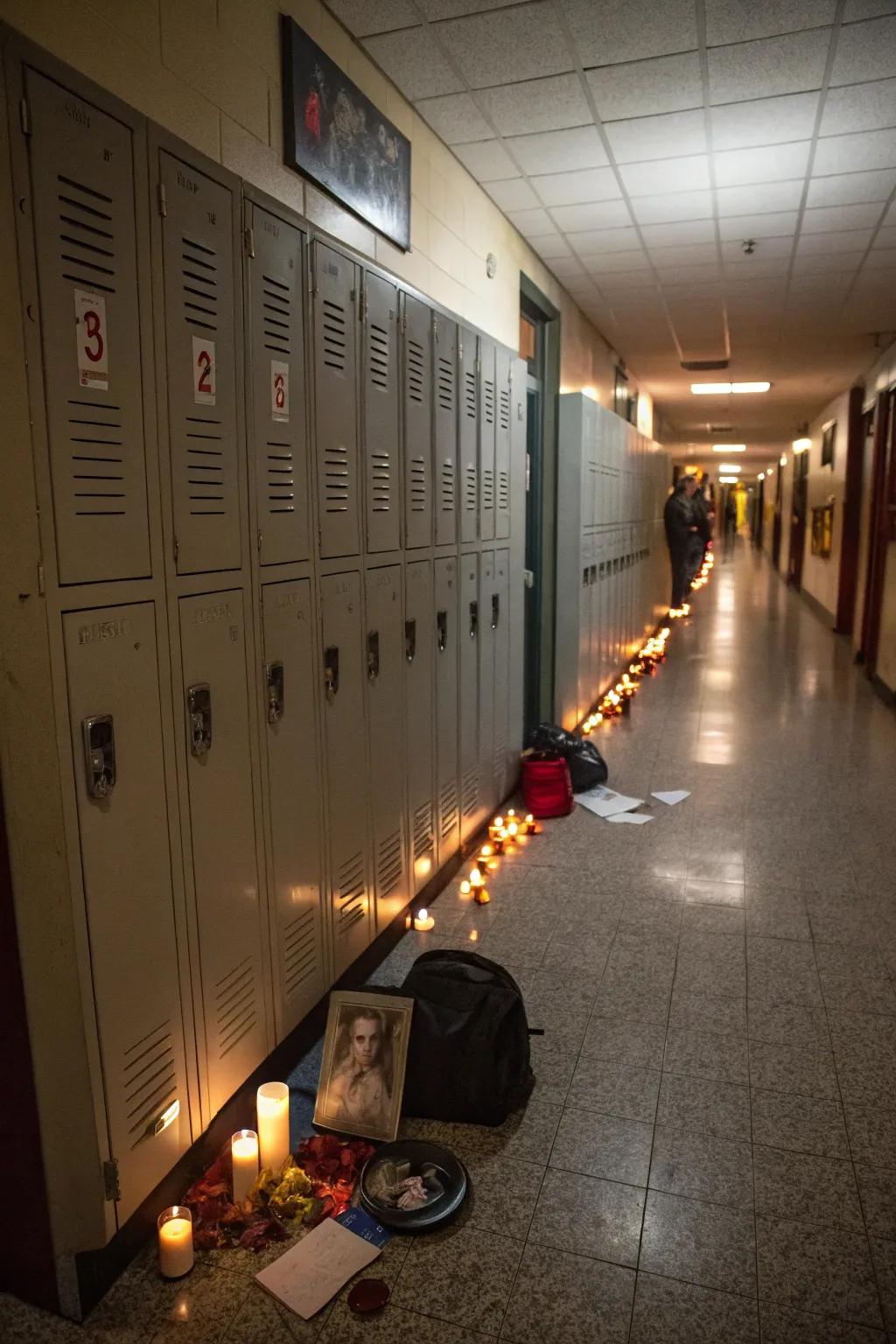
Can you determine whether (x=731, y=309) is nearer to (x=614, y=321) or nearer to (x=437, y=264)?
(x=614, y=321)

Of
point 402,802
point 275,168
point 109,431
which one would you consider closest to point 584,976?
point 402,802

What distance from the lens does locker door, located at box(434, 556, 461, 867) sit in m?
3.36

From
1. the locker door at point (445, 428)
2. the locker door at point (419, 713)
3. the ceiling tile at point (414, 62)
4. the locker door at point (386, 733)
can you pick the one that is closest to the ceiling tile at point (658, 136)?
the ceiling tile at point (414, 62)

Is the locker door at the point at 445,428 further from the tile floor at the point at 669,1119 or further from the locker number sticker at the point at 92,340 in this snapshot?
the locker number sticker at the point at 92,340

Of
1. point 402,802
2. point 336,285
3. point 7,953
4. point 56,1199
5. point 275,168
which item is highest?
point 275,168

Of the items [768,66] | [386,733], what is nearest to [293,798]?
[386,733]

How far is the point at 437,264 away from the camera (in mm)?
3607

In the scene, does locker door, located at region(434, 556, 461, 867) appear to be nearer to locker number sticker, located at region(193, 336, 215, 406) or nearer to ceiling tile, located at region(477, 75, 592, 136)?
locker number sticker, located at region(193, 336, 215, 406)

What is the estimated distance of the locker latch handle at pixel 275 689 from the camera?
2.17 m

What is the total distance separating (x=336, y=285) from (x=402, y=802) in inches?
65.3

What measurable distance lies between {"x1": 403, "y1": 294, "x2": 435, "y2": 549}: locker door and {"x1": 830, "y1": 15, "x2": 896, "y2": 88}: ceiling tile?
5.20 feet

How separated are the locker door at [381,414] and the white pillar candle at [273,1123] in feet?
5.00

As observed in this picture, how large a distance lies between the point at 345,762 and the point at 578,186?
122 inches

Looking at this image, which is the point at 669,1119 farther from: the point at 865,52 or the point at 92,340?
the point at 865,52
